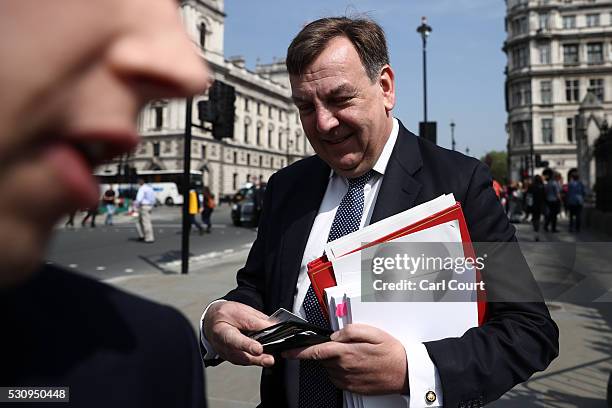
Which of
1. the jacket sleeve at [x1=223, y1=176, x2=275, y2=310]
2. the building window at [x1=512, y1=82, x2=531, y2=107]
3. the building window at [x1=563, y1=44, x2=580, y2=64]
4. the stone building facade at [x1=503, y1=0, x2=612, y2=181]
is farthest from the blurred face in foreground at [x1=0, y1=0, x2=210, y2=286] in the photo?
the building window at [x1=563, y1=44, x2=580, y2=64]

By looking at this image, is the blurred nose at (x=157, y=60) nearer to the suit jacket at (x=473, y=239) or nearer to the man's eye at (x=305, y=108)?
the suit jacket at (x=473, y=239)

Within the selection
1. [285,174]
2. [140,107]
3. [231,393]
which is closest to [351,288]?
[285,174]

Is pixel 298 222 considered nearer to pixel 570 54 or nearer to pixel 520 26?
pixel 570 54

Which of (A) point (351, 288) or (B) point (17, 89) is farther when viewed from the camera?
(A) point (351, 288)

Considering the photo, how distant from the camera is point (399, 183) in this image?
161 centimetres

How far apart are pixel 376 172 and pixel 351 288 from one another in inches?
21.3

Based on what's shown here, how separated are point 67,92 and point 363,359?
3.46 ft

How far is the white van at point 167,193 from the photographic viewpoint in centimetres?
3797

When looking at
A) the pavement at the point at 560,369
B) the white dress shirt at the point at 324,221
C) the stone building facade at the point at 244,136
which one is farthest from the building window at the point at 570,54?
the white dress shirt at the point at 324,221

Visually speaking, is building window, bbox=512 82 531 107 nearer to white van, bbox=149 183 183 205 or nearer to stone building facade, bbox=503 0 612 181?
stone building facade, bbox=503 0 612 181

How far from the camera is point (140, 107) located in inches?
12.3

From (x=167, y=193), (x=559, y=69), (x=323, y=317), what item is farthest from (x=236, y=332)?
(x=559, y=69)

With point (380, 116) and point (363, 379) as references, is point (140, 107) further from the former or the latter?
point (380, 116)

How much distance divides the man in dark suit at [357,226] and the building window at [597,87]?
5898 centimetres
